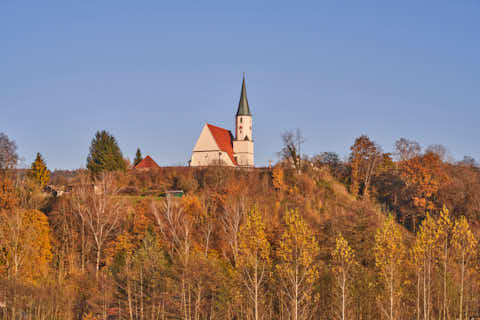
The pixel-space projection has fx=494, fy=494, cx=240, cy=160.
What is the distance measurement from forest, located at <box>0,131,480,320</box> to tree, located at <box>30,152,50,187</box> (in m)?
0.22

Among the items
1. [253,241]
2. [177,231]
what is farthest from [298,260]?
[177,231]

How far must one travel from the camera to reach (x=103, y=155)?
5347cm

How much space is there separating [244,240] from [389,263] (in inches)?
392

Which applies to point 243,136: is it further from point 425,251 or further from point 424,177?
point 425,251

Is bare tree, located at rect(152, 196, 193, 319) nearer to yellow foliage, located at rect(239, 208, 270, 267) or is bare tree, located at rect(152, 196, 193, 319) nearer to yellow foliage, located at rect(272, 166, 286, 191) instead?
yellow foliage, located at rect(239, 208, 270, 267)

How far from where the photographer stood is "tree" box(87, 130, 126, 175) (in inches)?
2109

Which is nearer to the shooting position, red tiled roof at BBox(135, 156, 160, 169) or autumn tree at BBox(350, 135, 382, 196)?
autumn tree at BBox(350, 135, 382, 196)

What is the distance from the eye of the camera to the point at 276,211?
43.5 metres

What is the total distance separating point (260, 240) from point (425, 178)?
81.9 ft

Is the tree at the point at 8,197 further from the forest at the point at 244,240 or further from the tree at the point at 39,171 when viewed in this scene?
the tree at the point at 39,171

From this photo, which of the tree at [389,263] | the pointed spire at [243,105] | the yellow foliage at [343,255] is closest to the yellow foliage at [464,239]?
the tree at [389,263]

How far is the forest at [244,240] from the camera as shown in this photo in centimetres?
2973

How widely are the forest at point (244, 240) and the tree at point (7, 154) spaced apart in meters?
0.16

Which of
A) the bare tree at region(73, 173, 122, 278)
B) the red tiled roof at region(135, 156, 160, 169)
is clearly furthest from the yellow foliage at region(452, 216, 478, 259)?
the red tiled roof at region(135, 156, 160, 169)
